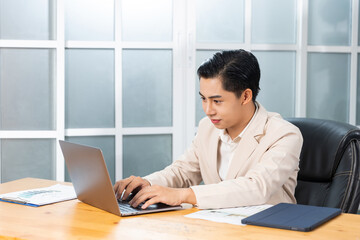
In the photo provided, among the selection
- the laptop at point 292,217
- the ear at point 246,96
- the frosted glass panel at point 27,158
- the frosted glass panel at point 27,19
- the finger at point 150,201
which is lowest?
the frosted glass panel at point 27,158

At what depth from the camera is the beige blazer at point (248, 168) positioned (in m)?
1.63

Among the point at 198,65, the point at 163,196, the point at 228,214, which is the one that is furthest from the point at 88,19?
the point at 228,214

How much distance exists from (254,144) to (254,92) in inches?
9.0

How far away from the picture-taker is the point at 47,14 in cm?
331

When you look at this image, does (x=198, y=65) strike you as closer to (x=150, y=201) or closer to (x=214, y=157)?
(x=214, y=157)

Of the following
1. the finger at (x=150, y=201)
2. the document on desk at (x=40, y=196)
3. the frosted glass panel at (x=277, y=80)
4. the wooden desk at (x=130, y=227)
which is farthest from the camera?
the frosted glass panel at (x=277, y=80)

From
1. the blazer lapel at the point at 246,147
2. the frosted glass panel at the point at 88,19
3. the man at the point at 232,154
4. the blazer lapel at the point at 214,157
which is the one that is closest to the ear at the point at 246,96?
the man at the point at 232,154

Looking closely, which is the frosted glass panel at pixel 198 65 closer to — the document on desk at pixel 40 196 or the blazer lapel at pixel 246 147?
the blazer lapel at pixel 246 147

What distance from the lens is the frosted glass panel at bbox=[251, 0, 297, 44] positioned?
3426 mm

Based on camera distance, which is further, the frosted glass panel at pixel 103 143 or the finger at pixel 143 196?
the frosted glass panel at pixel 103 143

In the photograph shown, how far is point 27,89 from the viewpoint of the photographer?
3.33 meters

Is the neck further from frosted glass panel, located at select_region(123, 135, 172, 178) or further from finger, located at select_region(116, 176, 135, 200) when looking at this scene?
frosted glass panel, located at select_region(123, 135, 172, 178)

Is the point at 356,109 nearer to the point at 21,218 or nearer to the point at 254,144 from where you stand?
the point at 254,144

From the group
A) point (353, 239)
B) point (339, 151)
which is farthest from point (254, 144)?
point (353, 239)
